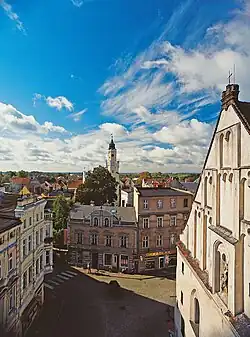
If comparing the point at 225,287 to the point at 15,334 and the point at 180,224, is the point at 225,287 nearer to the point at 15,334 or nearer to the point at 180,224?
the point at 15,334

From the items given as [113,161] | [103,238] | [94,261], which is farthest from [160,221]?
[113,161]

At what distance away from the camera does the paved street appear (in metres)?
21.8

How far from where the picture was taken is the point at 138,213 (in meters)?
35.0

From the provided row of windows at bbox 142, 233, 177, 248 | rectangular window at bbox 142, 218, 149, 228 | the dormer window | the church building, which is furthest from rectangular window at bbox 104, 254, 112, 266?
the church building

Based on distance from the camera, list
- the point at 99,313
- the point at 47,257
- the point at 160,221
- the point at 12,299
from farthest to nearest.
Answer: the point at 160,221
the point at 47,257
the point at 99,313
the point at 12,299

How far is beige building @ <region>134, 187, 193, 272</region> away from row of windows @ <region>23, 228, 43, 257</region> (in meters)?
13.4

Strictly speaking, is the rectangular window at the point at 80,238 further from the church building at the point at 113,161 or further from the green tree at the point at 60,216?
the church building at the point at 113,161

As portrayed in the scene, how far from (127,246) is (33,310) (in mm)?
14662

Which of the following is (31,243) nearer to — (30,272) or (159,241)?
(30,272)

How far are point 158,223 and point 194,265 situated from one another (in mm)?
20820

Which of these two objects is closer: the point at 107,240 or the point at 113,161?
A: the point at 107,240

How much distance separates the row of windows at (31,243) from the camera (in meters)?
20.8

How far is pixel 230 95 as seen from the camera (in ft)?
39.1

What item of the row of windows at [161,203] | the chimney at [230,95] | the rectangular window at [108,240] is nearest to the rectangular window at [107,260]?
the rectangular window at [108,240]
